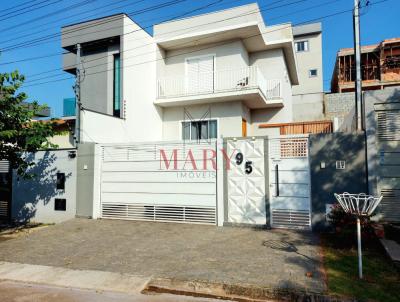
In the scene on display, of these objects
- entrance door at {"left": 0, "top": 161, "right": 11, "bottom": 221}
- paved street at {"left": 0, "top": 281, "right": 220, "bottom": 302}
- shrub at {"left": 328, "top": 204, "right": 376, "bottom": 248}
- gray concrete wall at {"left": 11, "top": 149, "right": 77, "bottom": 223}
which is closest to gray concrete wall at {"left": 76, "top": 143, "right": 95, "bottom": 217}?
gray concrete wall at {"left": 11, "top": 149, "right": 77, "bottom": 223}

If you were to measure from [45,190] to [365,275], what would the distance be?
1028 centimetres

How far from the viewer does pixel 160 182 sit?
9938mm

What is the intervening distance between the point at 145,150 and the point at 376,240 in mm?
7175

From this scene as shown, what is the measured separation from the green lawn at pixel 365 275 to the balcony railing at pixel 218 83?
8044 mm

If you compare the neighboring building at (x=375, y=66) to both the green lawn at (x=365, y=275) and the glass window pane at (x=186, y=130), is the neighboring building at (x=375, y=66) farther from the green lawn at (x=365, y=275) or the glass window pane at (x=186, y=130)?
the green lawn at (x=365, y=275)

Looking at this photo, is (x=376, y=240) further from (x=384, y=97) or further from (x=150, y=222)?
(x=150, y=222)

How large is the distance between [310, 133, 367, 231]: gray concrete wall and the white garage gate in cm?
295

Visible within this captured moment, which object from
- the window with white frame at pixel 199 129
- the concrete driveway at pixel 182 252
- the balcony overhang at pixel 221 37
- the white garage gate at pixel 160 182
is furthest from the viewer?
A: the window with white frame at pixel 199 129

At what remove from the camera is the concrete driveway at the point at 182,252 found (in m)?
5.19

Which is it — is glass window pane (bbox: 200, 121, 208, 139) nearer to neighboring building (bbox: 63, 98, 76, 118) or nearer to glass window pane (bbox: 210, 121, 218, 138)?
glass window pane (bbox: 210, 121, 218, 138)

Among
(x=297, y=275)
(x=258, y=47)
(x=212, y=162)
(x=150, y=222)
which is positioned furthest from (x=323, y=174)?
(x=258, y=47)

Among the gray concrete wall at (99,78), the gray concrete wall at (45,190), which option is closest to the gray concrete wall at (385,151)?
the gray concrete wall at (45,190)

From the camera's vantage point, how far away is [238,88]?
1291 cm

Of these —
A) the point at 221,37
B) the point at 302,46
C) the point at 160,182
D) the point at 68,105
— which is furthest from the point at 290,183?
the point at 302,46
